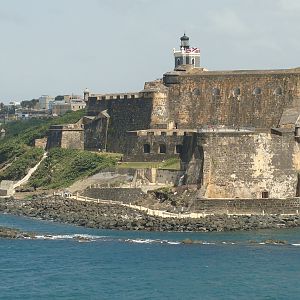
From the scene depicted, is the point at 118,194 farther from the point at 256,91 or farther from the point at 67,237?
the point at 256,91

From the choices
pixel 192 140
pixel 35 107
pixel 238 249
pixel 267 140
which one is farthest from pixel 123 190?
pixel 35 107

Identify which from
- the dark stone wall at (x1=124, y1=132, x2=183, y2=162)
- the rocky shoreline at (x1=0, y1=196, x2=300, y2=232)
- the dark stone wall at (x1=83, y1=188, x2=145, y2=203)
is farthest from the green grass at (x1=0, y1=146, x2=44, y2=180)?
the dark stone wall at (x1=83, y1=188, x2=145, y2=203)

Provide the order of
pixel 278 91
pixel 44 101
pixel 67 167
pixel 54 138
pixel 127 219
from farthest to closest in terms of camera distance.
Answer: pixel 44 101, pixel 54 138, pixel 67 167, pixel 278 91, pixel 127 219

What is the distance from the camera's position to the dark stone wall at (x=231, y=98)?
59.5m

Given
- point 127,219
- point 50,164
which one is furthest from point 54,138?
point 127,219

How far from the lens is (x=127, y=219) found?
→ 165 ft

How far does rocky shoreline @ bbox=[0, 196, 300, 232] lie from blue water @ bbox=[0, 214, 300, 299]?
101cm

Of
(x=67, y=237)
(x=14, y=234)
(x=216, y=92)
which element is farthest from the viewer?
(x=216, y=92)

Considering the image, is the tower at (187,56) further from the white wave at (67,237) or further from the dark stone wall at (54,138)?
the white wave at (67,237)

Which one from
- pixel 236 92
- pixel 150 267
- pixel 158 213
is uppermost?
pixel 236 92

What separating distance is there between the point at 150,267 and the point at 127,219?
11.0 meters

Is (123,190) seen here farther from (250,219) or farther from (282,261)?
(282,261)

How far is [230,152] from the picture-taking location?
171 feet

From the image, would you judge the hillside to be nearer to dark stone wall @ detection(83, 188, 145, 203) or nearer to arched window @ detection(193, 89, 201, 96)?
dark stone wall @ detection(83, 188, 145, 203)
